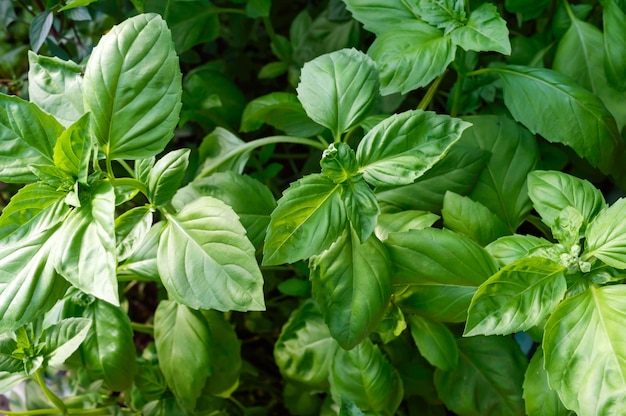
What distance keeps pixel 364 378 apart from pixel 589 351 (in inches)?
11.3

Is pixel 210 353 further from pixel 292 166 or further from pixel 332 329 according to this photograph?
pixel 292 166

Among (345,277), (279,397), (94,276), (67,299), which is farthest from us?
(279,397)

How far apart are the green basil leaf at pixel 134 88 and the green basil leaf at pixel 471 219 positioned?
33 centimetres

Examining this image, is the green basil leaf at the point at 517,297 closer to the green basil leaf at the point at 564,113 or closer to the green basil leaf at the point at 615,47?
the green basil leaf at the point at 564,113

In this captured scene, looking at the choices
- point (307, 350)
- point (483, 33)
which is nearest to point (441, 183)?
point (483, 33)

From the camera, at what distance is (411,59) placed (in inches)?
27.5

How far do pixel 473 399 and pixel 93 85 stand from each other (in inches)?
22.9

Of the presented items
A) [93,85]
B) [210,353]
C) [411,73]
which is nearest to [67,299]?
[210,353]

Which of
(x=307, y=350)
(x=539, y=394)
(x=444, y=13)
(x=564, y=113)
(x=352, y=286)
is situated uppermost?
(x=444, y=13)

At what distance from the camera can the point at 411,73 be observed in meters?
0.70

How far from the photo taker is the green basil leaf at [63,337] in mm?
694

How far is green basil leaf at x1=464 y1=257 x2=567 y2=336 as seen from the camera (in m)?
0.58

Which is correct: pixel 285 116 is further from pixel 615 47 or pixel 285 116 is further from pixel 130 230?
pixel 615 47

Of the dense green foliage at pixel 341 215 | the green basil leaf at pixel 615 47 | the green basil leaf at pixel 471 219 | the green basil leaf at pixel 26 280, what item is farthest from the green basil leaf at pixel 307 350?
the green basil leaf at pixel 615 47
